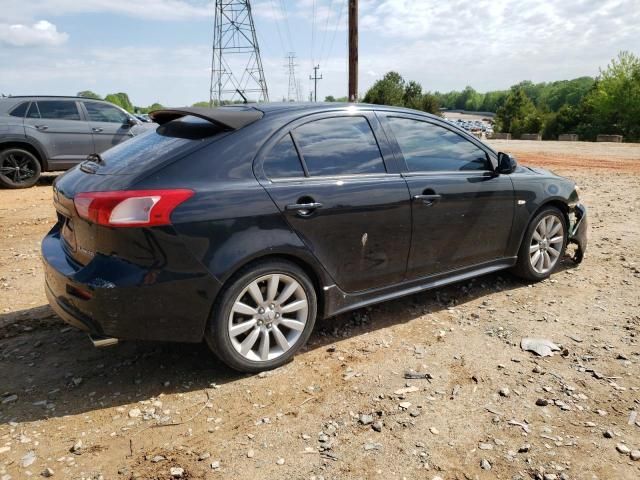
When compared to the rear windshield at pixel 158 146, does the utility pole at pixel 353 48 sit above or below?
above

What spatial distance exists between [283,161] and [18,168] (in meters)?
8.61

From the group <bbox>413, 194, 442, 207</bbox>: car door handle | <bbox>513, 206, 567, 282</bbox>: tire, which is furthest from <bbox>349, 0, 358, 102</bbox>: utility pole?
<bbox>413, 194, 442, 207</bbox>: car door handle

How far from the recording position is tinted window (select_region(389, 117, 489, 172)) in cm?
374

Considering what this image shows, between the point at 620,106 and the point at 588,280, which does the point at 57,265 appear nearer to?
the point at 588,280

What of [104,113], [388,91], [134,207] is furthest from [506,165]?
[388,91]

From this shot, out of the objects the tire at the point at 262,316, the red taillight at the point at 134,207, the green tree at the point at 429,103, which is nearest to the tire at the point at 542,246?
the tire at the point at 262,316

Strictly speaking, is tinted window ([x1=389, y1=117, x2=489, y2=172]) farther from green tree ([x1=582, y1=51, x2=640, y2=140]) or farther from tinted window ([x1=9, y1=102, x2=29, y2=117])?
green tree ([x1=582, y1=51, x2=640, y2=140])

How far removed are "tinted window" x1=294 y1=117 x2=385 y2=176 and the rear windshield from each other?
1.93 feet

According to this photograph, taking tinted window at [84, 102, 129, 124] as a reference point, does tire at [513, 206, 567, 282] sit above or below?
below

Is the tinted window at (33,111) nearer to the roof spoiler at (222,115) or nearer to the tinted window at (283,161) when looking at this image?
the roof spoiler at (222,115)

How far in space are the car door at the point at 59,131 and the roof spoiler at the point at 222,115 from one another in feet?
24.8

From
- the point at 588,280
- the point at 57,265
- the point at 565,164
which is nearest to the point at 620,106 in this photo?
the point at 565,164

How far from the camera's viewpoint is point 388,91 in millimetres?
78000

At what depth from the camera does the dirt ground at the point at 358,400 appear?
7.84 ft
